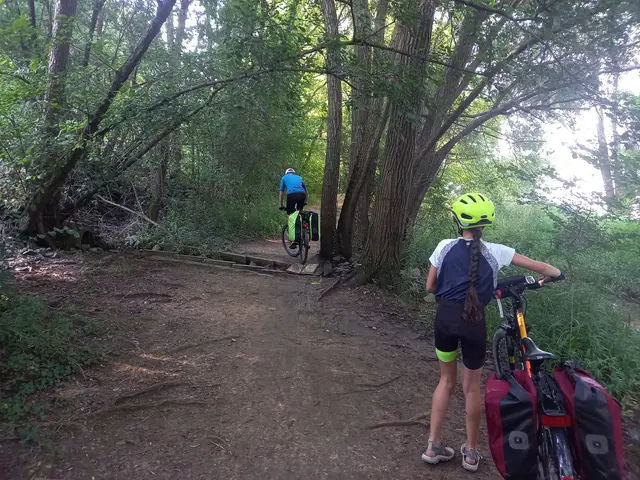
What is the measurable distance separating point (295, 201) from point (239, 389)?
5427 millimetres

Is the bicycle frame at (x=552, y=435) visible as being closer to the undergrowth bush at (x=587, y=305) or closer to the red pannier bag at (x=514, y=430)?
the red pannier bag at (x=514, y=430)

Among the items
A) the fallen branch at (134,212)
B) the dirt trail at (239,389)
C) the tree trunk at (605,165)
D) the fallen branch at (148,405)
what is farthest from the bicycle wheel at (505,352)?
the fallen branch at (134,212)

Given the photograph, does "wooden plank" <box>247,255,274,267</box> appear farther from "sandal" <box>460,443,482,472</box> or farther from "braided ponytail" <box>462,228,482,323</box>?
"braided ponytail" <box>462,228,482,323</box>

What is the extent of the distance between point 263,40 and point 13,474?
4.68 metres

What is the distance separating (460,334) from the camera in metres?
2.91

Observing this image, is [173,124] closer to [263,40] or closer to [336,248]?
[263,40]

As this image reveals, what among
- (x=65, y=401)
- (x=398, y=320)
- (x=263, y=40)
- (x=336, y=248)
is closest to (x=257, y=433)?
(x=65, y=401)

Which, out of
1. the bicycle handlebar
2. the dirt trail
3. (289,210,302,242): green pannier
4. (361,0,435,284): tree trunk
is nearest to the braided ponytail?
the bicycle handlebar

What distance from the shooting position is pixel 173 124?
6.45 m

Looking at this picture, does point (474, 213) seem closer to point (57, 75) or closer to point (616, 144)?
point (616, 144)

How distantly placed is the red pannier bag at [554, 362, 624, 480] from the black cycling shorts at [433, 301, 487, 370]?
71 centimetres

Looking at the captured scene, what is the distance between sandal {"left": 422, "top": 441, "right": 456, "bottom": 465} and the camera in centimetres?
322

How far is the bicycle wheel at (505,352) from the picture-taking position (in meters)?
3.64

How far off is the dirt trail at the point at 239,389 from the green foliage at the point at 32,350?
175 mm
